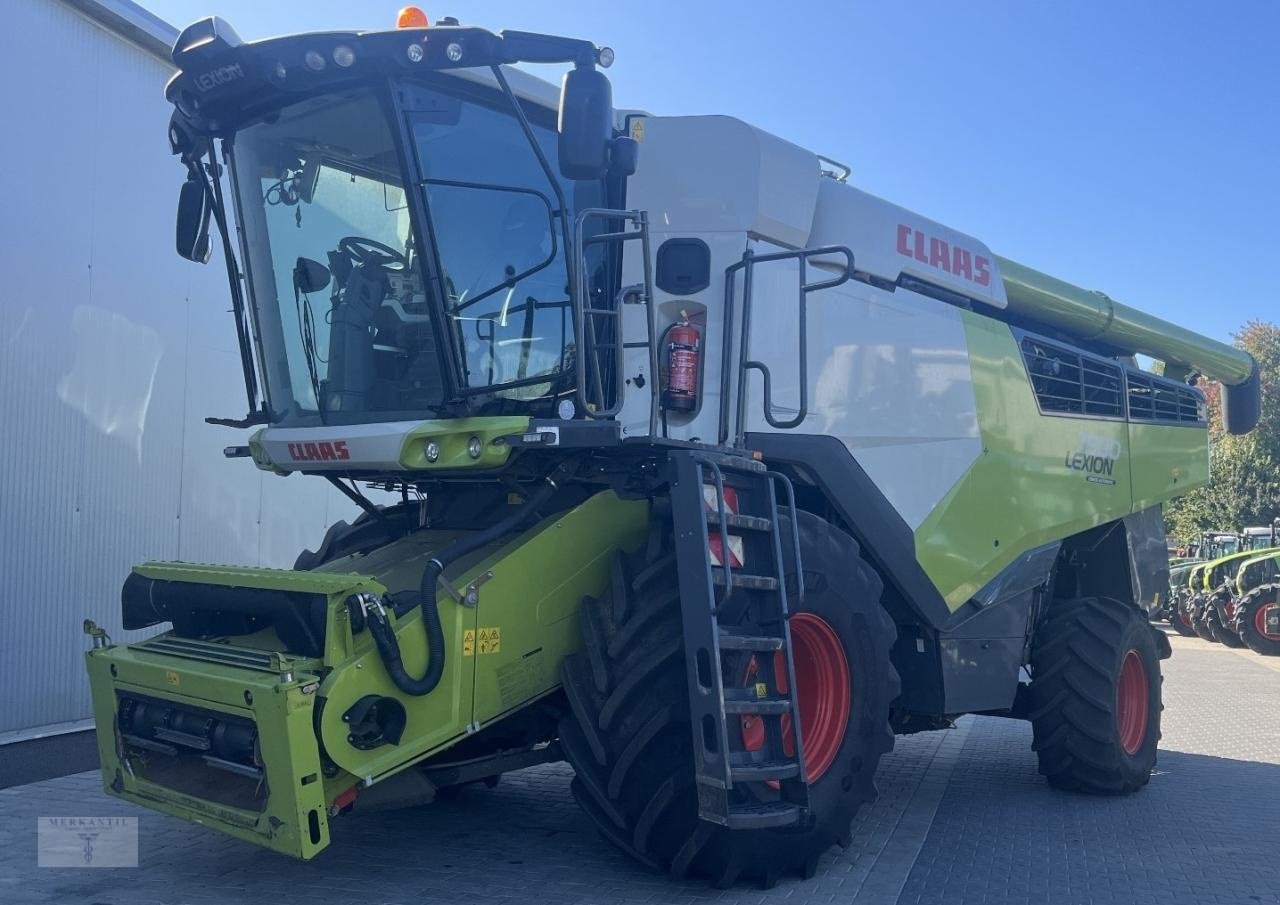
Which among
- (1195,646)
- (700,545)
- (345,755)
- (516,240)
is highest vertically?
(516,240)

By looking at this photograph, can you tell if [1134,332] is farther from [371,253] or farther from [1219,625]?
[1219,625]

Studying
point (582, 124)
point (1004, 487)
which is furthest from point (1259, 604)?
point (582, 124)

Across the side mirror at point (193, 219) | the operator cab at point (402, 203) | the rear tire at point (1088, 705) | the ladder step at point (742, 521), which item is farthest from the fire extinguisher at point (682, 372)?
the rear tire at point (1088, 705)

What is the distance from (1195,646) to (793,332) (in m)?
17.0

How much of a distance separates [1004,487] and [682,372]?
2.22m

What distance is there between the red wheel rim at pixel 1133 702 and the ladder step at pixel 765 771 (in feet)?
11.4

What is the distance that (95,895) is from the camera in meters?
4.18

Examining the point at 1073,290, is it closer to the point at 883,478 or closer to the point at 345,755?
the point at 883,478

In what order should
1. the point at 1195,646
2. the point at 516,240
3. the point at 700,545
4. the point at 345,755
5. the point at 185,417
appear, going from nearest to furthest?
the point at 345,755 < the point at 700,545 < the point at 516,240 < the point at 185,417 < the point at 1195,646

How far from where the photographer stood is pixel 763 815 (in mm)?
4020

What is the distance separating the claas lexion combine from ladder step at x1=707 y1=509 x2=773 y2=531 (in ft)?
0.05

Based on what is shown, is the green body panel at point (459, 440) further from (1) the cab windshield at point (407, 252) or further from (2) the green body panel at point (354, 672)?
(2) the green body panel at point (354, 672)

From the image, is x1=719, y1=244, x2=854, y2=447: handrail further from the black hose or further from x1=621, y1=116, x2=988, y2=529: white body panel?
the black hose

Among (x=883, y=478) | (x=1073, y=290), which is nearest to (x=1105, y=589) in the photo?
(x=1073, y=290)
